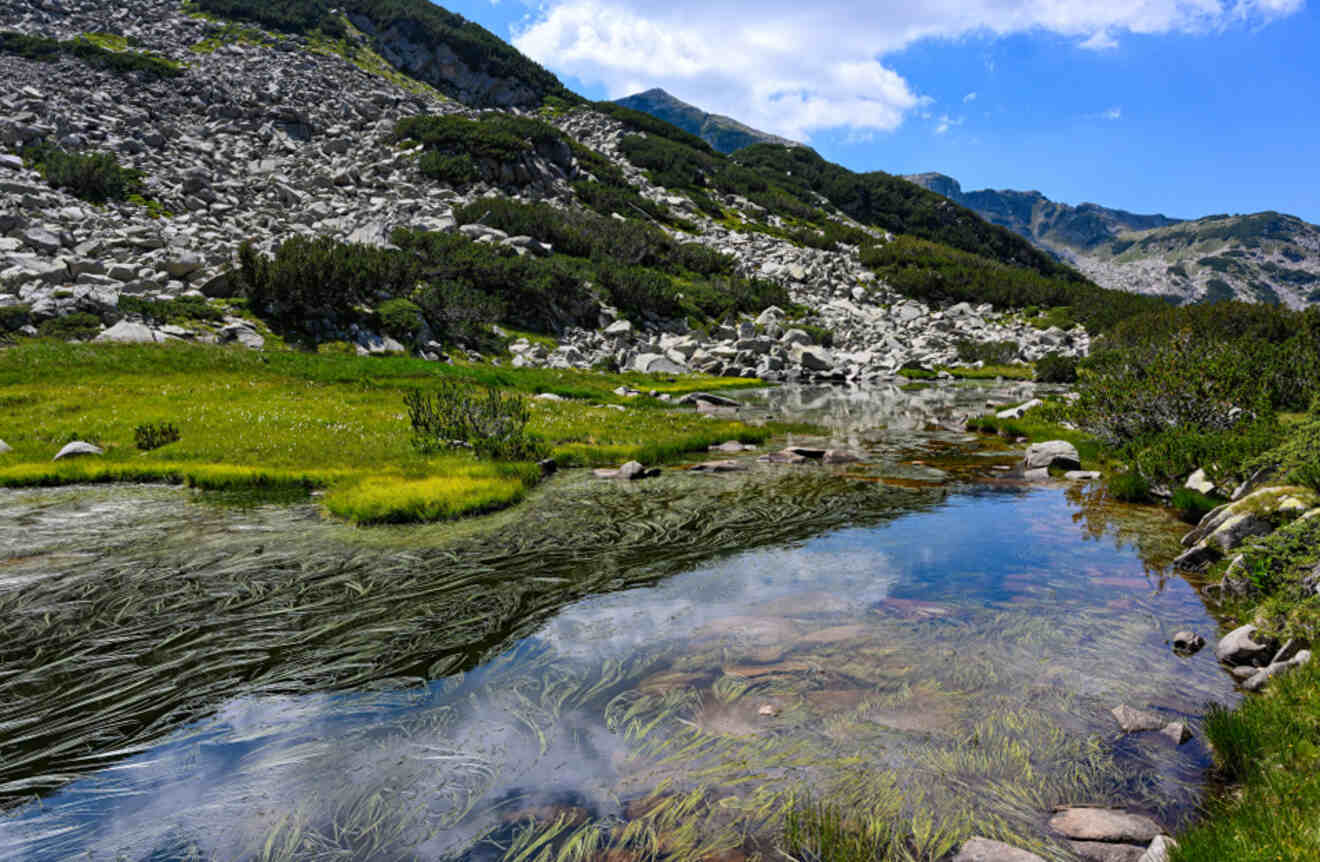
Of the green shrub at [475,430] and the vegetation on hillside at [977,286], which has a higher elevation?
the vegetation on hillside at [977,286]

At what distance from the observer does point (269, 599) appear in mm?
8188

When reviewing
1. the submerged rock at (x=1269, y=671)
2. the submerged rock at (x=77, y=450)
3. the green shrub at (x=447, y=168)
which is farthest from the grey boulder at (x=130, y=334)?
the green shrub at (x=447, y=168)

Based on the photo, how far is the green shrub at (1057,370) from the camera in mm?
52269

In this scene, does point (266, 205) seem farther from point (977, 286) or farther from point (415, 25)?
point (415, 25)

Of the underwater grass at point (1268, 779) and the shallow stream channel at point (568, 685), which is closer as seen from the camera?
the underwater grass at point (1268, 779)

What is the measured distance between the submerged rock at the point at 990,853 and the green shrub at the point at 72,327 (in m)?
39.4

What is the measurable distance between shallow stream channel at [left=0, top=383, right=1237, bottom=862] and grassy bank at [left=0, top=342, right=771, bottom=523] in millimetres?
2700

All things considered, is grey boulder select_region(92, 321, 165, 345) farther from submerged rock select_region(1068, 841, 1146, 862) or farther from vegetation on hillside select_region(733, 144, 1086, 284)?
vegetation on hillside select_region(733, 144, 1086, 284)

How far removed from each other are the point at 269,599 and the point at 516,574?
124 inches

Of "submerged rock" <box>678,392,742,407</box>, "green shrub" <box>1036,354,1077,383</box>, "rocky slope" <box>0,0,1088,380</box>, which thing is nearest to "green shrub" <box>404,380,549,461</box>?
"submerged rock" <box>678,392,742,407</box>

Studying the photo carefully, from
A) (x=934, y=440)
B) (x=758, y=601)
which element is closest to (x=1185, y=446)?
(x=934, y=440)

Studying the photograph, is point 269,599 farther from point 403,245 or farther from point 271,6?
point 271,6

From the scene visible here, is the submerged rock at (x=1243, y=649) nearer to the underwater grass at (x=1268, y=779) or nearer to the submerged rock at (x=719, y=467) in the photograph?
the underwater grass at (x=1268, y=779)

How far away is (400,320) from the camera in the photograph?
41.6 m
